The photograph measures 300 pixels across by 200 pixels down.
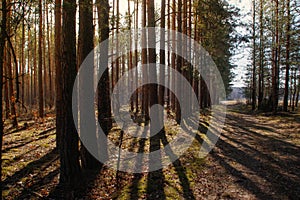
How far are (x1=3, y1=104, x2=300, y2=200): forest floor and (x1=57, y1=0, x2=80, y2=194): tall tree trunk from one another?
15.2 inches

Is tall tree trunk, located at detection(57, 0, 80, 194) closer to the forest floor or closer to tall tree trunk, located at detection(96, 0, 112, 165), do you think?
the forest floor

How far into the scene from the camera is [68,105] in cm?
566

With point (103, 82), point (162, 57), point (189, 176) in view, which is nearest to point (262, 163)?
point (189, 176)

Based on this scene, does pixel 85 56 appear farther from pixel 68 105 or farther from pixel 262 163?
pixel 262 163

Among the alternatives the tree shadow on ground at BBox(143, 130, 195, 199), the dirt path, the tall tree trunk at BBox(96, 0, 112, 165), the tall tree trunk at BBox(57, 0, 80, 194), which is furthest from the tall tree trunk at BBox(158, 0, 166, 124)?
the tall tree trunk at BBox(57, 0, 80, 194)

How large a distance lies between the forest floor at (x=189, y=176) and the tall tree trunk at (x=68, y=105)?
39 centimetres

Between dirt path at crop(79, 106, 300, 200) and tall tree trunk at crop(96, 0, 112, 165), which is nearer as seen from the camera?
dirt path at crop(79, 106, 300, 200)

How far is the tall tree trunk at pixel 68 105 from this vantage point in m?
5.55

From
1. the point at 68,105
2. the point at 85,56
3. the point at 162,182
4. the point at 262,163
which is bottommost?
the point at 162,182

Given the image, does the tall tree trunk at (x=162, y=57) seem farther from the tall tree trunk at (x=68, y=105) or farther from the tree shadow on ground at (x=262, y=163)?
the tall tree trunk at (x=68, y=105)

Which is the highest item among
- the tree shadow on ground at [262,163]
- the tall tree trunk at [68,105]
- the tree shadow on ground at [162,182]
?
the tall tree trunk at [68,105]

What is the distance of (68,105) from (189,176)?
3.69 meters

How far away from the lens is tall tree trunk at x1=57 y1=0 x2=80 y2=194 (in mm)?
5547

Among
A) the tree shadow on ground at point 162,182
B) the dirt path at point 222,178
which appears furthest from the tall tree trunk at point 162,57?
the tree shadow on ground at point 162,182
